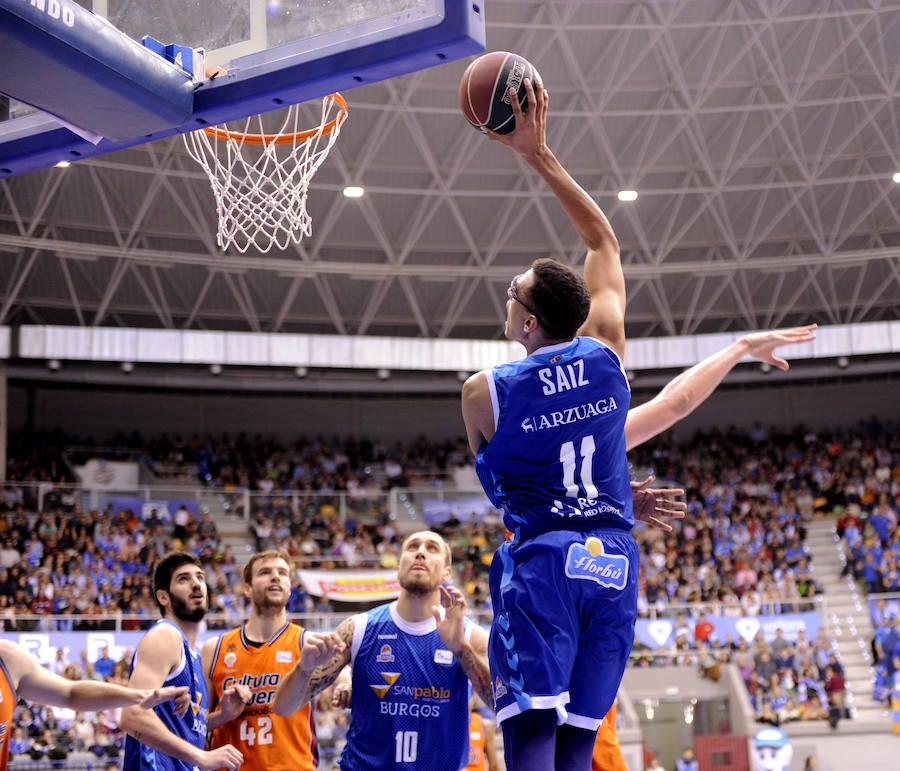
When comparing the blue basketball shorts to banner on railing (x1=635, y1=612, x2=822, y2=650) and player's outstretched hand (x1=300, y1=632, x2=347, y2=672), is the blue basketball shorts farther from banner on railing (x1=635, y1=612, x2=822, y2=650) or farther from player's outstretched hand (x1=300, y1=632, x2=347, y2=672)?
banner on railing (x1=635, y1=612, x2=822, y2=650)

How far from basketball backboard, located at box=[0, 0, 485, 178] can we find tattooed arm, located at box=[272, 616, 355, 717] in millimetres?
2512

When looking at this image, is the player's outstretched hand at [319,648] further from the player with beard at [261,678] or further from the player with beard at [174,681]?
the player with beard at [261,678]

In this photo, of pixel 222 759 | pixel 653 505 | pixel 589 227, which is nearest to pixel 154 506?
pixel 222 759

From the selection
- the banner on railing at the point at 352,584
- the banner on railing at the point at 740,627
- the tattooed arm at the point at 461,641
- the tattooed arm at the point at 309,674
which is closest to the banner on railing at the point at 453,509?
the banner on railing at the point at 352,584

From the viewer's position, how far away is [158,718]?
20.6ft

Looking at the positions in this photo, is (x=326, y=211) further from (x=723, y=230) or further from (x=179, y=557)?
(x=179, y=557)

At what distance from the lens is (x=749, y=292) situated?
29594 millimetres

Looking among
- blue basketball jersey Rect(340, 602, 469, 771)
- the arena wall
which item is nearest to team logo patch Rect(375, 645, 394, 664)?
blue basketball jersey Rect(340, 602, 469, 771)

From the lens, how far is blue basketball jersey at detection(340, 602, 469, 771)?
18.7 feet

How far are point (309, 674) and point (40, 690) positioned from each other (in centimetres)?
126

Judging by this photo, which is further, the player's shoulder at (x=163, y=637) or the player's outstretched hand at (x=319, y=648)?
the player's shoulder at (x=163, y=637)

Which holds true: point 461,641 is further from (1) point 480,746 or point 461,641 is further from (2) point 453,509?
(2) point 453,509

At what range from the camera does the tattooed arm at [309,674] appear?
5098mm

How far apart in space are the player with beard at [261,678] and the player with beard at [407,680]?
1109mm
